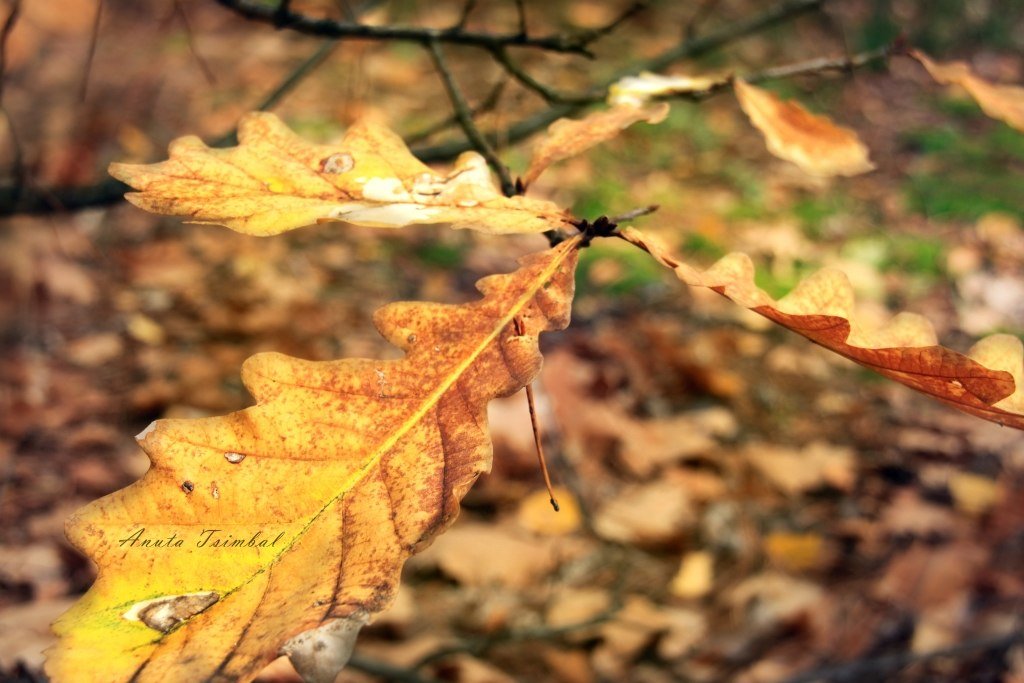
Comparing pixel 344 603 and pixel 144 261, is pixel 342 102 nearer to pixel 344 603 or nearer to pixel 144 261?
pixel 144 261

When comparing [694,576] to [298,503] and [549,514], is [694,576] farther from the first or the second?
[298,503]

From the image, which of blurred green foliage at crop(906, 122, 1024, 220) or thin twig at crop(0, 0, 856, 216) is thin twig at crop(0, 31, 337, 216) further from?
blurred green foliage at crop(906, 122, 1024, 220)

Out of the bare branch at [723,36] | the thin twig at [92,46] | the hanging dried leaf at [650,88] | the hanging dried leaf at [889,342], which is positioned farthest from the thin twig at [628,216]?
the bare branch at [723,36]

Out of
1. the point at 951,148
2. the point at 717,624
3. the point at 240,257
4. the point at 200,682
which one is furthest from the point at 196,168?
the point at 951,148

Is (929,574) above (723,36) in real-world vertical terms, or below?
below

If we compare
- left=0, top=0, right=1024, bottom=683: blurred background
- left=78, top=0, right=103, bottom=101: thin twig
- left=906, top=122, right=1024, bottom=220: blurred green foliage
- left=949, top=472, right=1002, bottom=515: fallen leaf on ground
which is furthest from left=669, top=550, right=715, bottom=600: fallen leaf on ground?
left=906, top=122, right=1024, bottom=220: blurred green foliage

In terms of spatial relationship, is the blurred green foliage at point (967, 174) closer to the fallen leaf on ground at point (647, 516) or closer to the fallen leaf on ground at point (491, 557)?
the fallen leaf on ground at point (647, 516)

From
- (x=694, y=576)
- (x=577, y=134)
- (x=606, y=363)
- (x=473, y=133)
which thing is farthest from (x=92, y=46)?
(x=606, y=363)
